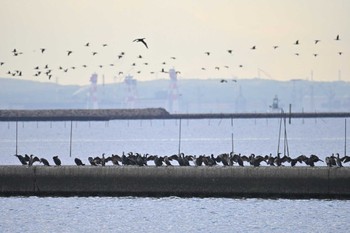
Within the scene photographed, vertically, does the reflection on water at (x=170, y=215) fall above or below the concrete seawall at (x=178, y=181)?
below

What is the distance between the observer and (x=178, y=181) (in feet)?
188

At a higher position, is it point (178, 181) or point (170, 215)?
point (178, 181)

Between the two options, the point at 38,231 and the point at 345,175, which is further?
the point at 345,175

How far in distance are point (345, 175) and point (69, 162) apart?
57277mm

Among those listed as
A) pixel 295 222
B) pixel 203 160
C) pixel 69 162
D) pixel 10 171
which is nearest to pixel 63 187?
pixel 10 171

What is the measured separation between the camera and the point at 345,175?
2197 inches

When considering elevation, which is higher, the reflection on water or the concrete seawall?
the concrete seawall

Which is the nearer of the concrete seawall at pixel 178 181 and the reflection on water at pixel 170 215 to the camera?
the reflection on water at pixel 170 215

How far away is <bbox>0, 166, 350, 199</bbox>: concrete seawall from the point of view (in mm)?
56188

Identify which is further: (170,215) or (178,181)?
(178,181)

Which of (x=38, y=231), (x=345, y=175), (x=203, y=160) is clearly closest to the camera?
(x=38, y=231)

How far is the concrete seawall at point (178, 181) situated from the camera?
5619cm

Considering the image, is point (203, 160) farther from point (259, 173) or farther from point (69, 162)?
point (69, 162)

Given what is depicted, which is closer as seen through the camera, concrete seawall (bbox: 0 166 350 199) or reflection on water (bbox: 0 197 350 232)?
reflection on water (bbox: 0 197 350 232)
